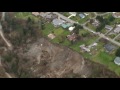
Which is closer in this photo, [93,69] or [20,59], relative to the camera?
[93,69]

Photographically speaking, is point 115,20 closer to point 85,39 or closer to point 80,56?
point 85,39

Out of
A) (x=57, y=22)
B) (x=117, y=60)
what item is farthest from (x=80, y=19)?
(x=117, y=60)

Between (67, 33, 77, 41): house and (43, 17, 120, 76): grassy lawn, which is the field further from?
(67, 33, 77, 41): house

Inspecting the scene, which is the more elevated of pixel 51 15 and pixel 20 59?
pixel 51 15

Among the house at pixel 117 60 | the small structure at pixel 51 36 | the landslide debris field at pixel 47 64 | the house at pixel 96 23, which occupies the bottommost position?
the landslide debris field at pixel 47 64

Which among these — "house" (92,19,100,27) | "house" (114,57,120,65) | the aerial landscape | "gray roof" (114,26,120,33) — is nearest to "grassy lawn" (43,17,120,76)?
the aerial landscape

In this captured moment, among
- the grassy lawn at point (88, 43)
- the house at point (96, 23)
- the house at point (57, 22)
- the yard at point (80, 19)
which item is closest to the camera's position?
the grassy lawn at point (88, 43)

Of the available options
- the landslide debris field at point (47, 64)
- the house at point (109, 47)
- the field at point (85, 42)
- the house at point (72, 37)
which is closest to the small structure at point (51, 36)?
the field at point (85, 42)

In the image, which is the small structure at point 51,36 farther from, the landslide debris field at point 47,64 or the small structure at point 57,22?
the small structure at point 57,22

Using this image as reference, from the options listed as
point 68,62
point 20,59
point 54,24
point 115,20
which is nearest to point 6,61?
point 20,59
